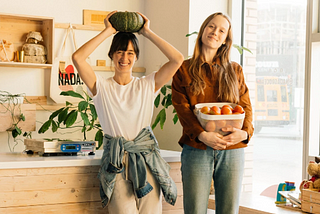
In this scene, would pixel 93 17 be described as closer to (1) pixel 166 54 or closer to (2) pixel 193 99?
(1) pixel 166 54

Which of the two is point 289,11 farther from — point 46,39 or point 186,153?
point 46,39

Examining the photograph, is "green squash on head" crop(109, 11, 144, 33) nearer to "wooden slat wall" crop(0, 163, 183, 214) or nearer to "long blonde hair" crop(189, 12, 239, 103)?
"long blonde hair" crop(189, 12, 239, 103)

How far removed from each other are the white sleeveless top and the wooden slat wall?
1.36 ft

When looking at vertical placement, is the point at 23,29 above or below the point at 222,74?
above

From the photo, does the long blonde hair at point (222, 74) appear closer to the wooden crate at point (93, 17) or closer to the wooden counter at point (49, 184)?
the wooden counter at point (49, 184)

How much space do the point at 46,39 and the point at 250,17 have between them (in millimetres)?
1863

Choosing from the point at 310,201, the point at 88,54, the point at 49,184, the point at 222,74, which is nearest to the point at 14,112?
the point at 49,184

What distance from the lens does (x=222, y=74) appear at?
205cm

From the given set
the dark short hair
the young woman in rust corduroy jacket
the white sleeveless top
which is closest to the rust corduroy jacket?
the young woman in rust corduroy jacket

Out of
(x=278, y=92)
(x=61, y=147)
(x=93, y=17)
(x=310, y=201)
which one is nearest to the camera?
(x=310, y=201)

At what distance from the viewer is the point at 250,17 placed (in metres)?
3.57

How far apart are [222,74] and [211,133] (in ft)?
1.13

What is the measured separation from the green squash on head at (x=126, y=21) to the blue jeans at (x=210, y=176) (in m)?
0.66

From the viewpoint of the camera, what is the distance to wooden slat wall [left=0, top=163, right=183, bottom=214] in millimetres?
2096
